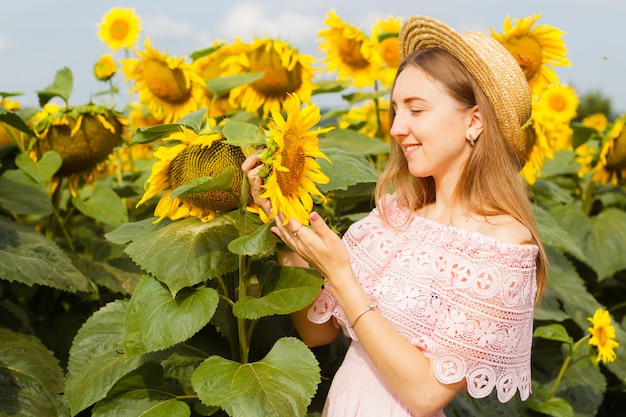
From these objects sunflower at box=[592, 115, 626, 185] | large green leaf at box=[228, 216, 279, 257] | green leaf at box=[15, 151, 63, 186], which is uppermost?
large green leaf at box=[228, 216, 279, 257]

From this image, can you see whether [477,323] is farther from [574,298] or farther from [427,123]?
[574,298]

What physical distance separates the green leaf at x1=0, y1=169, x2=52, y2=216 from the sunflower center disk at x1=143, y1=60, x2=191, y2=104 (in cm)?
50

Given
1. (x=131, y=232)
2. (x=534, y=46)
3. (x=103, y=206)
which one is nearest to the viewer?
(x=131, y=232)

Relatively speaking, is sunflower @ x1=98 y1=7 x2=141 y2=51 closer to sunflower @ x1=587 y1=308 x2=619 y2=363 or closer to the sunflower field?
the sunflower field

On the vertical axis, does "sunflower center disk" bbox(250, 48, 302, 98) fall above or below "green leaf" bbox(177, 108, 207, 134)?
below

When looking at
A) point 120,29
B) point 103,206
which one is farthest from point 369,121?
point 103,206

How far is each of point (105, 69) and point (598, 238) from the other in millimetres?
1804

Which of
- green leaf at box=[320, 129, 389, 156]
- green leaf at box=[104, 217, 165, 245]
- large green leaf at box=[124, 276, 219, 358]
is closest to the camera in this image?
large green leaf at box=[124, 276, 219, 358]

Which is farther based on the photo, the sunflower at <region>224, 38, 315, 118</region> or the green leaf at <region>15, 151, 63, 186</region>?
the sunflower at <region>224, 38, 315, 118</region>

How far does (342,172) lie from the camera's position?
1.71m

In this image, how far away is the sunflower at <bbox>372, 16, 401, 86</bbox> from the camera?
2.87m

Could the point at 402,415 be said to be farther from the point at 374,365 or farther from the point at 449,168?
the point at 449,168

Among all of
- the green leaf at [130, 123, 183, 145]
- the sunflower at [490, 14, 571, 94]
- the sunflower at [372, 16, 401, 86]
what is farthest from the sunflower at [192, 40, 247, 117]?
the green leaf at [130, 123, 183, 145]

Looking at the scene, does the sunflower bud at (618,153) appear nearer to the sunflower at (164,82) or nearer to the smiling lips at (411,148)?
the sunflower at (164,82)
